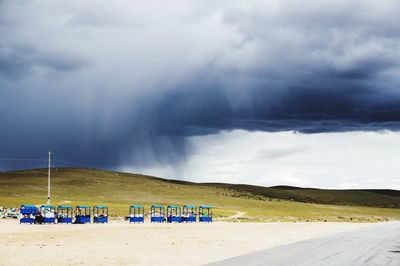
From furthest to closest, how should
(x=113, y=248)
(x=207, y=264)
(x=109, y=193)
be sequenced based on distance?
(x=109, y=193) → (x=113, y=248) → (x=207, y=264)

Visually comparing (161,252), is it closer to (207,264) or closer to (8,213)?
(207,264)

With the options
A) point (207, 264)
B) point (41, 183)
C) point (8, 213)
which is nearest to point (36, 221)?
point (8, 213)

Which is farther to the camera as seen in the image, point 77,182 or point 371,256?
point 77,182

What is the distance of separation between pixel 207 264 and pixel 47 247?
1551 cm

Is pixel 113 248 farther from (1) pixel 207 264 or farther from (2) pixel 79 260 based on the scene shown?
(1) pixel 207 264

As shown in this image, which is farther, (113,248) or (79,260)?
(113,248)

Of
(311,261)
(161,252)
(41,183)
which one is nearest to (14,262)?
(161,252)

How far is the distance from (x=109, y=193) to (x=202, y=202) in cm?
2844

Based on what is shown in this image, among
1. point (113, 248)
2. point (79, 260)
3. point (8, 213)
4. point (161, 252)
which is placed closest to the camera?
point (79, 260)

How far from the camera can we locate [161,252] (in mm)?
35250

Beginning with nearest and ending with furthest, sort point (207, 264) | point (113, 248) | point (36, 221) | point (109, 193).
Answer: point (207, 264) < point (113, 248) < point (36, 221) < point (109, 193)

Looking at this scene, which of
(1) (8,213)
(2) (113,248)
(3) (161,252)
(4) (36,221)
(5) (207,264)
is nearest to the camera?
(5) (207,264)

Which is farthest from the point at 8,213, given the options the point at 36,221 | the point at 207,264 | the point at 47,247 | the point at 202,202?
the point at 202,202

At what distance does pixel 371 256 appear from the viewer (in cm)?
3038
